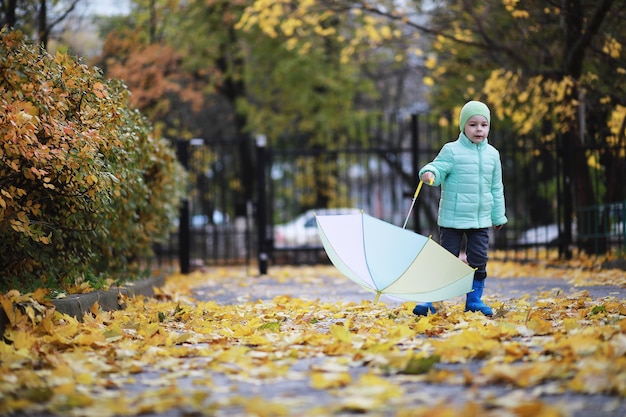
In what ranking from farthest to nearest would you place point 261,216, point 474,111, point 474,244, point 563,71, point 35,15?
point 261,216
point 35,15
point 563,71
point 474,244
point 474,111

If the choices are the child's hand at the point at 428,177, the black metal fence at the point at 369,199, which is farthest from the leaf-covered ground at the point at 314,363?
the black metal fence at the point at 369,199

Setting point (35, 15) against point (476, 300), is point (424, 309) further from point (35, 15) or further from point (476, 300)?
point (35, 15)

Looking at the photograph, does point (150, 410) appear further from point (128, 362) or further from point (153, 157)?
point (153, 157)

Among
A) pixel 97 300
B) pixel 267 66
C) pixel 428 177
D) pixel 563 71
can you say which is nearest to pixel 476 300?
pixel 428 177

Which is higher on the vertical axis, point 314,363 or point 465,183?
point 465,183

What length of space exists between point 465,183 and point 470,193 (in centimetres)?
9

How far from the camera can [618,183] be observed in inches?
551

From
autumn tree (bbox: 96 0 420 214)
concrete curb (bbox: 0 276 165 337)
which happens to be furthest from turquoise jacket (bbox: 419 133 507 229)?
autumn tree (bbox: 96 0 420 214)

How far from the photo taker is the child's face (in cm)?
680

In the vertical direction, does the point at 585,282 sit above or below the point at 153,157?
below

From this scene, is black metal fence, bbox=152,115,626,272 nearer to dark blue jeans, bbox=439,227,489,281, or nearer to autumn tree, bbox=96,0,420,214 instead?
autumn tree, bbox=96,0,420,214

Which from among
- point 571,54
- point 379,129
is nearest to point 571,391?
point 571,54

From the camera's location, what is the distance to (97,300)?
22.8 ft

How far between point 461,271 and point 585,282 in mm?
4664
